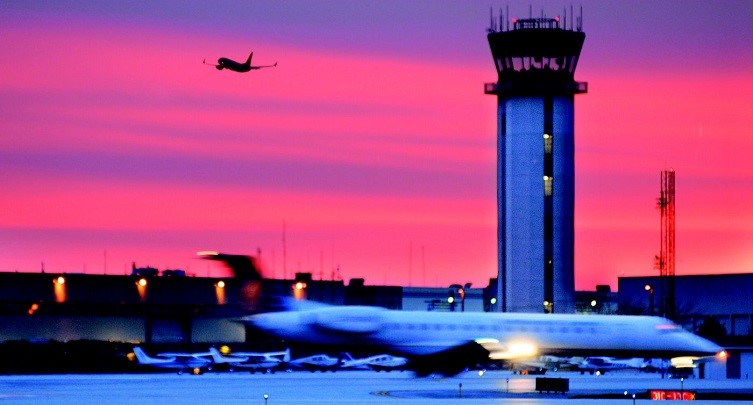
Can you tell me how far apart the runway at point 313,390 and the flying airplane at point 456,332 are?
1.54m

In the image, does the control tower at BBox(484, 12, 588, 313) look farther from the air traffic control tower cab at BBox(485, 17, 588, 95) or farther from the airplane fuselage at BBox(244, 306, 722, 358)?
the airplane fuselage at BBox(244, 306, 722, 358)

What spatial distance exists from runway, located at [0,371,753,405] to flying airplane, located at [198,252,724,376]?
5.05 ft

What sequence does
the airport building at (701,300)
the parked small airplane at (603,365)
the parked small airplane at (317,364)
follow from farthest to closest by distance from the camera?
the airport building at (701,300) < the parked small airplane at (603,365) < the parked small airplane at (317,364)

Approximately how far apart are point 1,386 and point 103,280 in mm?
49057

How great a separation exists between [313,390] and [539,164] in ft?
211

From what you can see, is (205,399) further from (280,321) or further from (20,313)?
(20,313)

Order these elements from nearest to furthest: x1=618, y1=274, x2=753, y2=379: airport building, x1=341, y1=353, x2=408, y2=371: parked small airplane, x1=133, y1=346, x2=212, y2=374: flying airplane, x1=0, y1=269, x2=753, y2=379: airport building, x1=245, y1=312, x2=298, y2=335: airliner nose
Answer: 1. x1=245, y1=312, x2=298, y2=335: airliner nose
2. x1=133, y1=346, x2=212, y2=374: flying airplane
3. x1=341, y1=353, x2=408, y2=371: parked small airplane
4. x1=0, y1=269, x2=753, y2=379: airport building
5. x1=618, y1=274, x2=753, y2=379: airport building

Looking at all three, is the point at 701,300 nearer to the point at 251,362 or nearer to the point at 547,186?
the point at 547,186

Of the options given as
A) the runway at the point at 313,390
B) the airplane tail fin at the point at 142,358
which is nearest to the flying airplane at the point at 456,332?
the runway at the point at 313,390

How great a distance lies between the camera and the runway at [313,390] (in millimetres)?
62781

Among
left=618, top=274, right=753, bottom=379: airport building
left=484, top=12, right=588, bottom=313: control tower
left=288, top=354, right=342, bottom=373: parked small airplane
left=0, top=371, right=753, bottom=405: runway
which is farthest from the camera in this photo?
left=618, top=274, right=753, bottom=379: airport building

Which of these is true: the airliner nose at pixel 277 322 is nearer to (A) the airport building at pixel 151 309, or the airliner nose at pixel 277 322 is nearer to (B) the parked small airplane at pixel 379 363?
(B) the parked small airplane at pixel 379 363

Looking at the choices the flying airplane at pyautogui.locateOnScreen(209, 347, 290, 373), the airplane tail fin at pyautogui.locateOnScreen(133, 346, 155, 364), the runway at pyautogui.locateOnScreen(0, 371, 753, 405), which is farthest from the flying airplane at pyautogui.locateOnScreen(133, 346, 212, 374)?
the runway at pyautogui.locateOnScreen(0, 371, 753, 405)

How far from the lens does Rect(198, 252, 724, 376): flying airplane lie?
280ft
